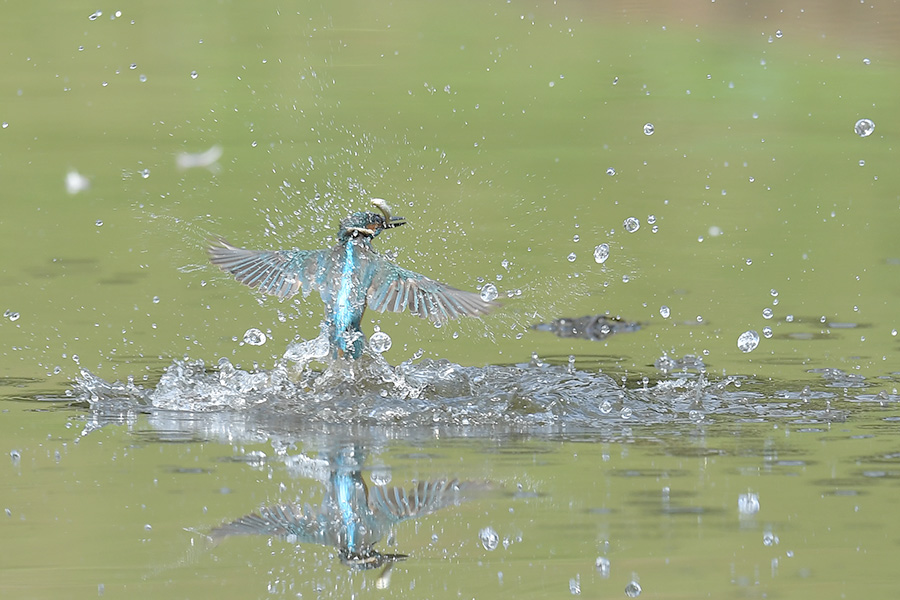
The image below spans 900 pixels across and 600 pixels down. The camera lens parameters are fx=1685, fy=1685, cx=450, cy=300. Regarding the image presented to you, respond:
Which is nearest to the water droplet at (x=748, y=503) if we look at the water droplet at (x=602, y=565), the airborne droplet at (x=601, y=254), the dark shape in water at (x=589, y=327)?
the water droplet at (x=602, y=565)

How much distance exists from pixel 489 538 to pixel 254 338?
324cm

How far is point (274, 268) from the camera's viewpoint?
6.49 meters

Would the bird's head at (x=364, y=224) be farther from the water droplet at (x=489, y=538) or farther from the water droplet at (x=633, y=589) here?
the water droplet at (x=633, y=589)

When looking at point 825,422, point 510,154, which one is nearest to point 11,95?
point 510,154

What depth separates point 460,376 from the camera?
6.36 m

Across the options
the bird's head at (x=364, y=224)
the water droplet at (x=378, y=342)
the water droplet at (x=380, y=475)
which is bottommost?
the water droplet at (x=380, y=475)

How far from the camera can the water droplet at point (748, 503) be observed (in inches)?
174

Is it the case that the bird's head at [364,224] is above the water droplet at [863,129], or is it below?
below

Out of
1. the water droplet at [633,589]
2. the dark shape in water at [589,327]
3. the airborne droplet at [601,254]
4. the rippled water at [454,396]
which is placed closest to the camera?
the water droplet at [633,589]

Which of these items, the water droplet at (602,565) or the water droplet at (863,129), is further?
the water droplet at (863,129)

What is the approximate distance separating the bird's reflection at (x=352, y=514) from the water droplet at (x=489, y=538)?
21 centimetres

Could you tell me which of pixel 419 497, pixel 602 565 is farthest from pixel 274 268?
pixel 602 565

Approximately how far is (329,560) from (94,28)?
1560 centimetres

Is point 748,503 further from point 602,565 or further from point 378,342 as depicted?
point 378,342
